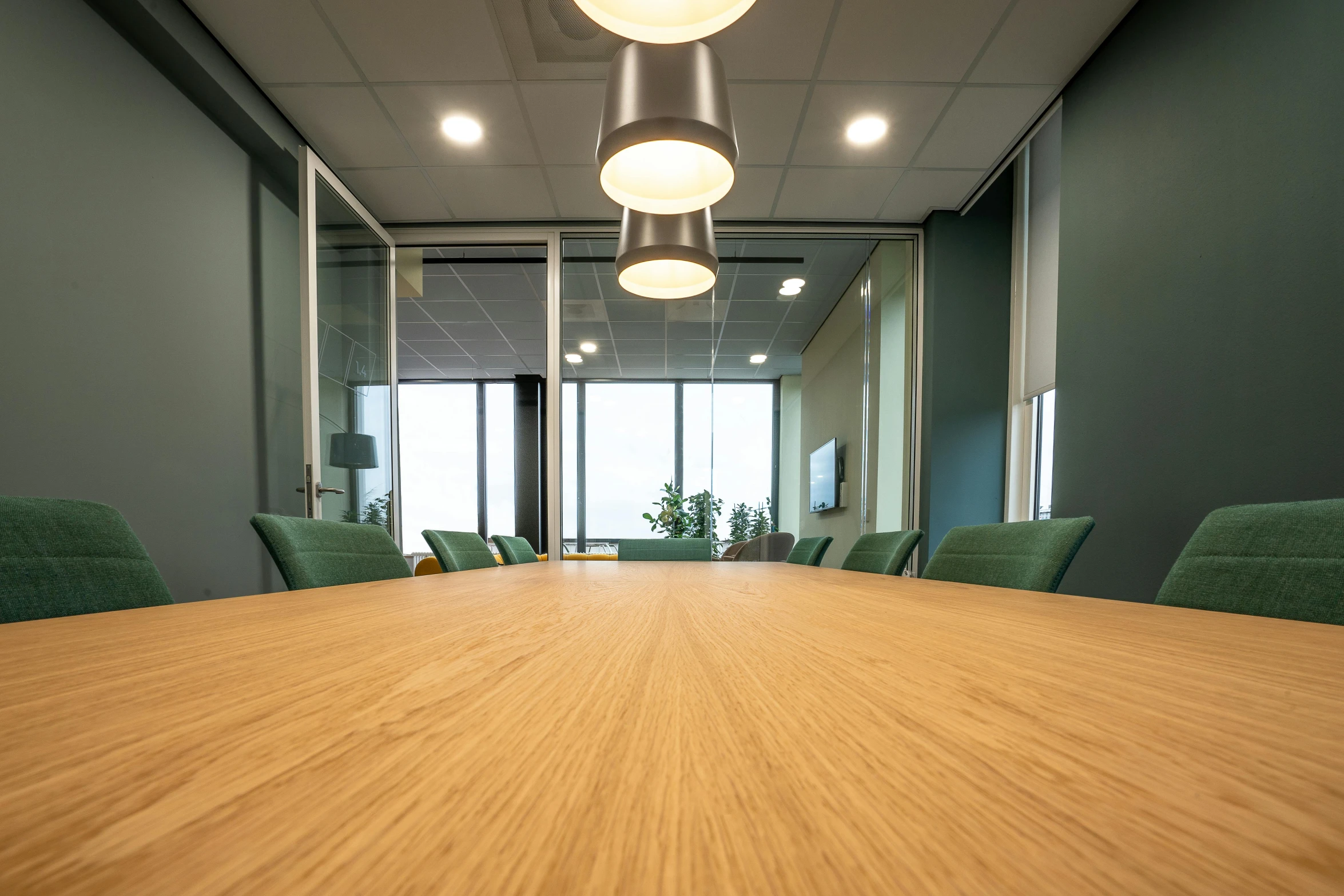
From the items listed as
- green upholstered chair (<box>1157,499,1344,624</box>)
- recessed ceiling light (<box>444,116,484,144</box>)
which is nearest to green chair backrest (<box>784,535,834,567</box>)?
green upholstered chair (<box>1157,499,1344,624</box>)

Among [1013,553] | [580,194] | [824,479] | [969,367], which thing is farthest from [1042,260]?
[1013,553]

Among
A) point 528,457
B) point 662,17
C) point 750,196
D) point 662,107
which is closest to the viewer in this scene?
point 662,17

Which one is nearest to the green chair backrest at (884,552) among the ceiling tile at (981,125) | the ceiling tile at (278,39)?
the ceiling tile at (981,125)

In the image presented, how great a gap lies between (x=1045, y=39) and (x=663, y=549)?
102 inches

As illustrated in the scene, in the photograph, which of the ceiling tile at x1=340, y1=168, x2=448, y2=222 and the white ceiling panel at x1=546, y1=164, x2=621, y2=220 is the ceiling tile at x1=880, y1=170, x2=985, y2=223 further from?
the ceiling tile at x1=340, y1=168, x2=448, y2=222

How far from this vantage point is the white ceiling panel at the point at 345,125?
8.74 ft

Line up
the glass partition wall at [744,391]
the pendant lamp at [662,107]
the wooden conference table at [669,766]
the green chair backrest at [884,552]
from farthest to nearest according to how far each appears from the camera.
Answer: the glass partition wall at [744,391] → the green chair backrest at [884,552] → the pendant lamp at [662,107] → the wooden conference table at [669,766]

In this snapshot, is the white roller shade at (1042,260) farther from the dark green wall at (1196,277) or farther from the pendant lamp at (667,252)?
the pendant lamp at (667,252)

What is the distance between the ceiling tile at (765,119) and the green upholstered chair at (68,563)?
Result: 229 cm

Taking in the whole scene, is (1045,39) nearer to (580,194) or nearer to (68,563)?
(580,194)

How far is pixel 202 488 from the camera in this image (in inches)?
90.8

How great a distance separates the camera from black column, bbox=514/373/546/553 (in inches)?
299

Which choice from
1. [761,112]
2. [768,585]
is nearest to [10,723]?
[768,585]

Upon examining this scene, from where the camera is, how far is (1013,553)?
1.27 meters
